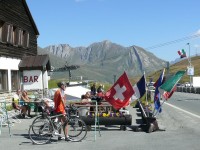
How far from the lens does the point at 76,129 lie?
12617mm

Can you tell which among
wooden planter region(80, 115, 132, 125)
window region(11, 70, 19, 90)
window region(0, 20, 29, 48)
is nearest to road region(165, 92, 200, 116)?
wooden planter region(80, 115, 132, 125)

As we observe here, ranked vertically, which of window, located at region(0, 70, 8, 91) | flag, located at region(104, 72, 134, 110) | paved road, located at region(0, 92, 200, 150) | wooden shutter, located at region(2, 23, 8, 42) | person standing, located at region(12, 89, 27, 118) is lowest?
paved road, located at region(0, 92, 200, 150)

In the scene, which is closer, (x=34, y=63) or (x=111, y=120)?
(x=111, y=120)

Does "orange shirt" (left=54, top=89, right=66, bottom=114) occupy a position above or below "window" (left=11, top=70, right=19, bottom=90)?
below

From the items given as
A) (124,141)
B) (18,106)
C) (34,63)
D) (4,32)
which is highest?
(4,32)

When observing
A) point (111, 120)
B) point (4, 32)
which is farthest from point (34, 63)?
point (111, 120)

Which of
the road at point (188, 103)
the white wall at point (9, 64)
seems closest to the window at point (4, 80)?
the white wall at point (9, 64)

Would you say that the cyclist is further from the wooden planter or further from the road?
A: the road

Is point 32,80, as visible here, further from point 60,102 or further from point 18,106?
point 60,102

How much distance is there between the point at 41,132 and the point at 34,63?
59.5 feet

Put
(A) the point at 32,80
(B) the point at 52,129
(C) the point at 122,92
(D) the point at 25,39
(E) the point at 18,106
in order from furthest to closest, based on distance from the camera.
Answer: (D) the point at 25,39, (A) the point at 32,80, (E) the point at 18,106, (C) the point at 122,92, (B) the point at 52,129

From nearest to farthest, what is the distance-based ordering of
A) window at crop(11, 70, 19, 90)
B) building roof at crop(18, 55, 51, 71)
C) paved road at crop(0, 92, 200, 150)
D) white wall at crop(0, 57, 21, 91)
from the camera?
1. paved road at crop(0, 92, 200, 150)
2. white wall at crop(0, 57, 21, 91)
3. window at crop(11, 70, 19, 90)
4. building roof at crop(18, 55, 51, 71)

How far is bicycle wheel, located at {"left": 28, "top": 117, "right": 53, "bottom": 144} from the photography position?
1218cm

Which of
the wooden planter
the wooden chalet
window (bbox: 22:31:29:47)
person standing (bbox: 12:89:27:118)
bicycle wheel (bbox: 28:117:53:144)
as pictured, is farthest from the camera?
window (bbox: 22:31:29:47)
